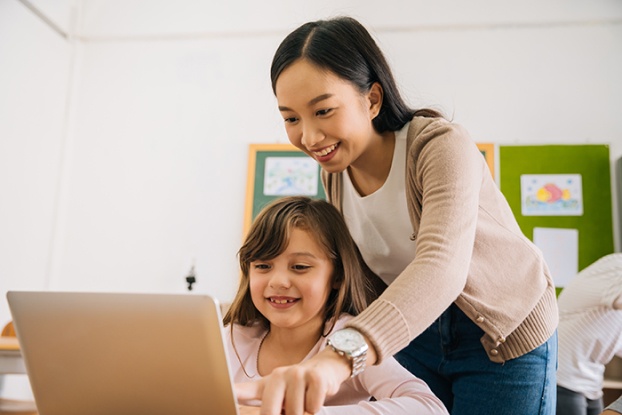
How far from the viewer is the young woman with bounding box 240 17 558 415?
962 mm

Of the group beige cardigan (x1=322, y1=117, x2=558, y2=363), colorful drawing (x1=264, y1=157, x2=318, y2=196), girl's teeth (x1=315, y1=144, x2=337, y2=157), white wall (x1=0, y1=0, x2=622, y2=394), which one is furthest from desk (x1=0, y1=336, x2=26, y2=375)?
colorful drawing (x1=264, y1=157, x2=318, y2=196)

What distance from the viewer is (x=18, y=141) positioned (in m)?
3.24

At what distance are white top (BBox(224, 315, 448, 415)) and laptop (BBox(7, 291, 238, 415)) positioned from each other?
22cm

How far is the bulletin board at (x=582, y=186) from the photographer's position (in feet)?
10.0

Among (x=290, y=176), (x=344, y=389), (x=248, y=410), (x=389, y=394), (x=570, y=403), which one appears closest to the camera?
(x=248, y=410)

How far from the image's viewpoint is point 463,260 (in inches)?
33.1

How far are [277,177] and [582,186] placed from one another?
1.69 m

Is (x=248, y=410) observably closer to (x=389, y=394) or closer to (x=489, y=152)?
(x=389, y=394)

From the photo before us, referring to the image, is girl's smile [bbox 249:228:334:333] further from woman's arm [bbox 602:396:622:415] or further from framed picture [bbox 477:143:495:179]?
framed picture [bbox 477:143:495:179]

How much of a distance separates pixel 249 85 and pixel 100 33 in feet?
3.68

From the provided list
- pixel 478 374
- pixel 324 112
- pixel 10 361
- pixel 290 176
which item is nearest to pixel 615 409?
pixel 478 374

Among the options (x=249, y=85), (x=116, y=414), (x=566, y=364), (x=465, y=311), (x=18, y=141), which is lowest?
(x=566, y=364)

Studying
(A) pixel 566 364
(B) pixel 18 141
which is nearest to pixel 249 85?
(B) pixel 18 141

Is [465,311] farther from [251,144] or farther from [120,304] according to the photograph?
[251,144]
